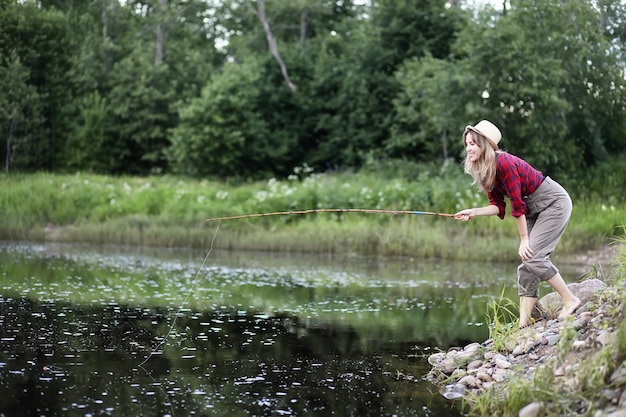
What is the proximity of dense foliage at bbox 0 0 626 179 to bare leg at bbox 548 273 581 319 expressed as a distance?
45.6ft

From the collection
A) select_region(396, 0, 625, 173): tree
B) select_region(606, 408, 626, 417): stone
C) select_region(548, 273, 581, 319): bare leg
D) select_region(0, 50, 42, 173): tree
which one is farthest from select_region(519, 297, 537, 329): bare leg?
select_region(0, 50, 42, 173): tree

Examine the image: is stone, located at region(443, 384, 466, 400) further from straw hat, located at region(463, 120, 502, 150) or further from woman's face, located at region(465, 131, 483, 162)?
straw hat, located at region(463, 120, 502, 150)

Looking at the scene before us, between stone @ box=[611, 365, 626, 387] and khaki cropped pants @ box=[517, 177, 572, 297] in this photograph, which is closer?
stone @ box=[611, 365, 626, 387]

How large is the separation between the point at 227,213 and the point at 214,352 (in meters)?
12.8

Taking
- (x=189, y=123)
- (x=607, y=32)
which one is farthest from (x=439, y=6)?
(x=189, y=123)

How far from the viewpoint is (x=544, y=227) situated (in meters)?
7.70

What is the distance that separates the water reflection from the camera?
6.50m

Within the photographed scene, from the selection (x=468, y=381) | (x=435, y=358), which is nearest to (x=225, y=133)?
(x=435, y=358)

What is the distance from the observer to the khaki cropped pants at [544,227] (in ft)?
25.1

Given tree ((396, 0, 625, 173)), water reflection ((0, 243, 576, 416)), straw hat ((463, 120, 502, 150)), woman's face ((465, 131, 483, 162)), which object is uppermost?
tree ((396, 0, 625, 173))

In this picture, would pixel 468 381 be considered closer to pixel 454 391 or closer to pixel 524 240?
pixel 454 391

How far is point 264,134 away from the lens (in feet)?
97.3

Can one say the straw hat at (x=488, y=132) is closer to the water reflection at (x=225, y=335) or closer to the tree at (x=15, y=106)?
the water reflection at (x=225, y=335)

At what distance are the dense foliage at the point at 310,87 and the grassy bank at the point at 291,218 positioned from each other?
238 centimetres
